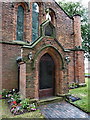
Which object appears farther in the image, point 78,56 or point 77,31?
point 77,31

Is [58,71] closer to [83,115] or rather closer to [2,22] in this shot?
[83,115]

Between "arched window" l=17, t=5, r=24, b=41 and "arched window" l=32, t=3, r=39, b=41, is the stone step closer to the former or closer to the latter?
"arched window" l=17, t=5, r=24, b=41

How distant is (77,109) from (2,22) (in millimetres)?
8241

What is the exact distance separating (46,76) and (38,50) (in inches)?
71.8

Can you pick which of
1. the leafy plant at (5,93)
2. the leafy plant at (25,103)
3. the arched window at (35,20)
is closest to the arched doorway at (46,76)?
the leafy plant at (25,103)

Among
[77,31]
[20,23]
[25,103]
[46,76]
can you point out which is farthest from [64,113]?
[77,31]

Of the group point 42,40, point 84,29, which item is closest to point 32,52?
point 42,40

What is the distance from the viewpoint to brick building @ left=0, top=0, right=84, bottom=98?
230 inches

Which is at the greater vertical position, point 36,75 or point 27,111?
point 36,75

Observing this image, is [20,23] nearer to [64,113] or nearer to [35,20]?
[35,20]

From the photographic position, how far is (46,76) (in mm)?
6672

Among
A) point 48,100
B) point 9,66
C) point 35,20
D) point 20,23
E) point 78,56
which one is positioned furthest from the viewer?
point 78,56

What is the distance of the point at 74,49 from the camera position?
11875mm

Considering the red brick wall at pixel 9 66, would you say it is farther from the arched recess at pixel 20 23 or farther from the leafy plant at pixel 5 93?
the arched recess at pixel 20 23
